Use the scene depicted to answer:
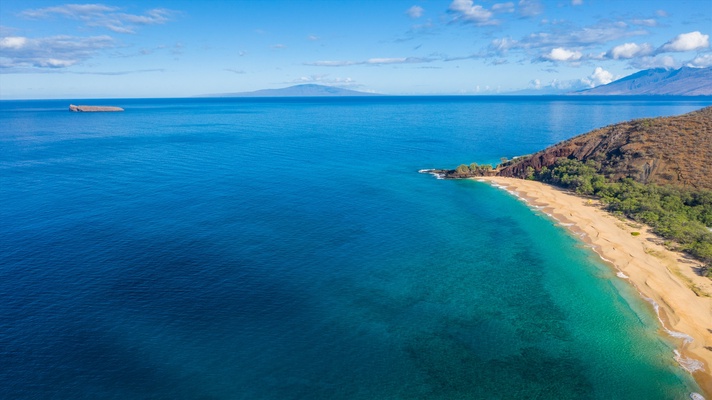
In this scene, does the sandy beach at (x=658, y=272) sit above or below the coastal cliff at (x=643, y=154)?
below

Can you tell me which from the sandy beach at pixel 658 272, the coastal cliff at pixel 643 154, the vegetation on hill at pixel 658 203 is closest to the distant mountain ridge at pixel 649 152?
the coastal cliff at pixel 643 154

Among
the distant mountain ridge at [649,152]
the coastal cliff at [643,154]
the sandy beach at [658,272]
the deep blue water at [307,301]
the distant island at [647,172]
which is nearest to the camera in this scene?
the deep blue water at [307,301]

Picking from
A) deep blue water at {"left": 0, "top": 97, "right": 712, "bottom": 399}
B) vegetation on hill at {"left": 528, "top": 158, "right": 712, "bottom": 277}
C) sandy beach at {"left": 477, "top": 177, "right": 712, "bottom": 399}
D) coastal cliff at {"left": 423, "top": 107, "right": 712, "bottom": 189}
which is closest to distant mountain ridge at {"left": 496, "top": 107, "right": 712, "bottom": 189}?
coastal cliff at {"left": 423, "top": 107, "right": 712, "bottom": 189}

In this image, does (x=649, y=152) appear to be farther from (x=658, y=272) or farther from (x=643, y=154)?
(x=658, y=272)

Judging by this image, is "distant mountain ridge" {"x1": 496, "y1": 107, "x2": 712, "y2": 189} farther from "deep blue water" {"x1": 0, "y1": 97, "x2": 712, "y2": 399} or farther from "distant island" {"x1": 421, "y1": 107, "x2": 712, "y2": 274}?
"deep blue water" {"x1": 0, "y1": 97, "x2": 712, "y2": 399}

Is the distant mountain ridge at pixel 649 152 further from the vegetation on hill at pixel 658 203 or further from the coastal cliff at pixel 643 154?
the vegetation on hill at pixel 658 203

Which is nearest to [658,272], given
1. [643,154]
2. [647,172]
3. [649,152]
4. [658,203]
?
[658,203]

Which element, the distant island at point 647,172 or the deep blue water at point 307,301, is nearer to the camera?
the deep blue water at point 307,301
